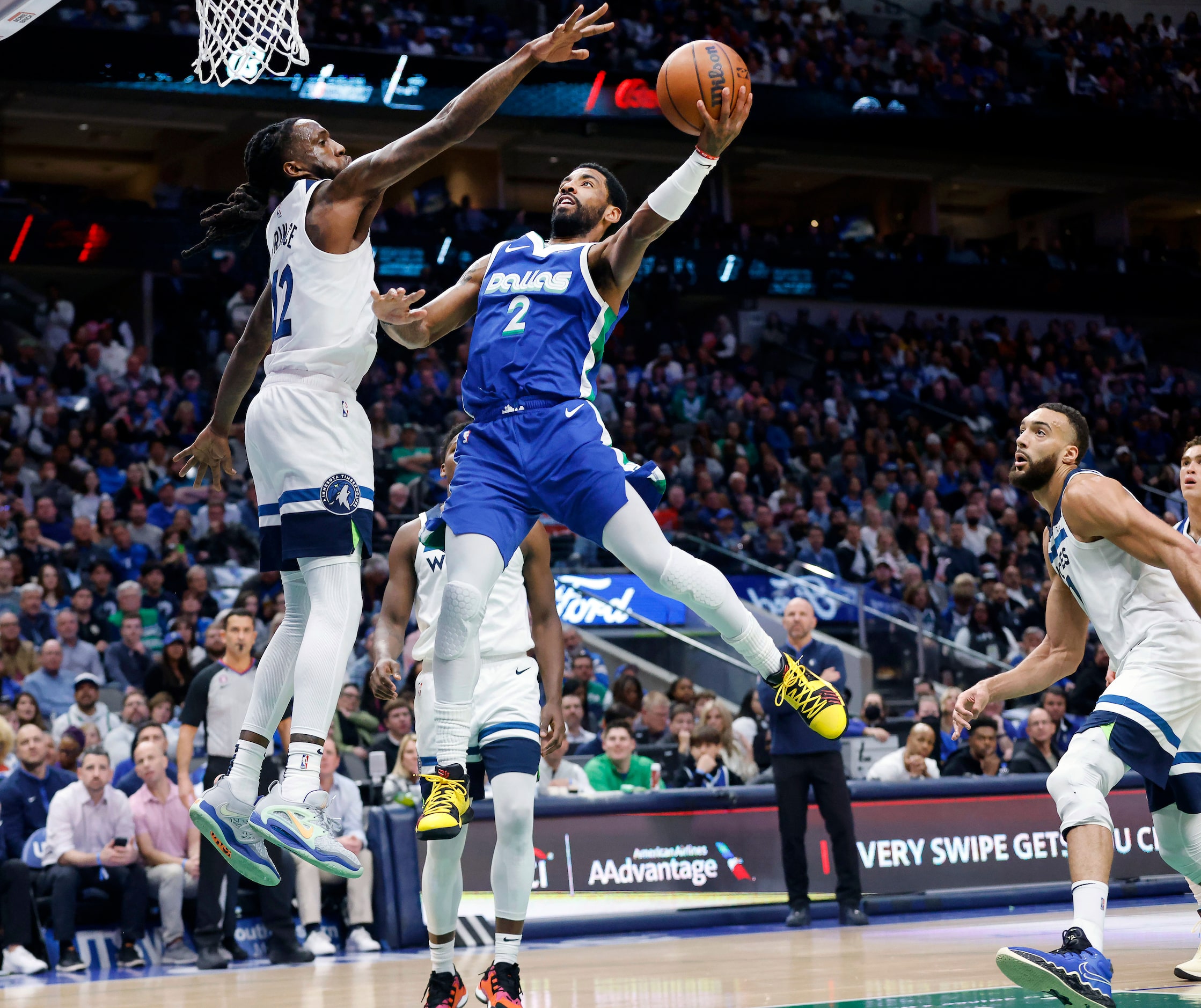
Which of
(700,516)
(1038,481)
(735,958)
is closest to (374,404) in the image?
(700,516)

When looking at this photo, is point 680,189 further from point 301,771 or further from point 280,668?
point 301,771

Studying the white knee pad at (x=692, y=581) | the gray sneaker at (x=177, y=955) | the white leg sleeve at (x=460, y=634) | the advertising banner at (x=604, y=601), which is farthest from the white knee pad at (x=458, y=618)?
the advertising banner at (x=604, y=601)

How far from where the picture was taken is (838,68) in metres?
27.5

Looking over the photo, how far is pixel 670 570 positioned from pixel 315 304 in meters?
1.71

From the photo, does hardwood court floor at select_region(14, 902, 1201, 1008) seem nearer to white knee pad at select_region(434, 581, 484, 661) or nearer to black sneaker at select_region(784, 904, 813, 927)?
black sneaker at select_region(784, 904, 813, 927)

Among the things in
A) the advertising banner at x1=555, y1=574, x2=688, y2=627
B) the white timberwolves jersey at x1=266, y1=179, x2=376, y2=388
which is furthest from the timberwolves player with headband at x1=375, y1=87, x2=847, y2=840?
the advertising banner at x1=555, y1=574, x2=688, y2=627

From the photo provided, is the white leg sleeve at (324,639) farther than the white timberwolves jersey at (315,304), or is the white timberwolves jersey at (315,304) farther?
the white timberwolves jersey at (315,304)

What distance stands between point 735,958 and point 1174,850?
3103 millimetres

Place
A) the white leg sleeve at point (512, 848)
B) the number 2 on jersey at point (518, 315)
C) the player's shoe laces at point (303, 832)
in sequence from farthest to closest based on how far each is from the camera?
1. the white leg sleeve at point (512, 848)
2. the number 2 on jersey at point (518, 315)
3. the player's shoe laces at point (303, 832)

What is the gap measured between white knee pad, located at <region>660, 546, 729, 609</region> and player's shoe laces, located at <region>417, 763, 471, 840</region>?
106 cm

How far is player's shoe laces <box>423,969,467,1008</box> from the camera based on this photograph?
617 centimetres

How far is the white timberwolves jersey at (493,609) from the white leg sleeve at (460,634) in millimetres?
1044

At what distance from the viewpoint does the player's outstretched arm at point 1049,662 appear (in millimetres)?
6484

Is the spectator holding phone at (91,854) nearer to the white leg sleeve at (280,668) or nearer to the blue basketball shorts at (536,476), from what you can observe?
the white leg sleeve at (280,668)
